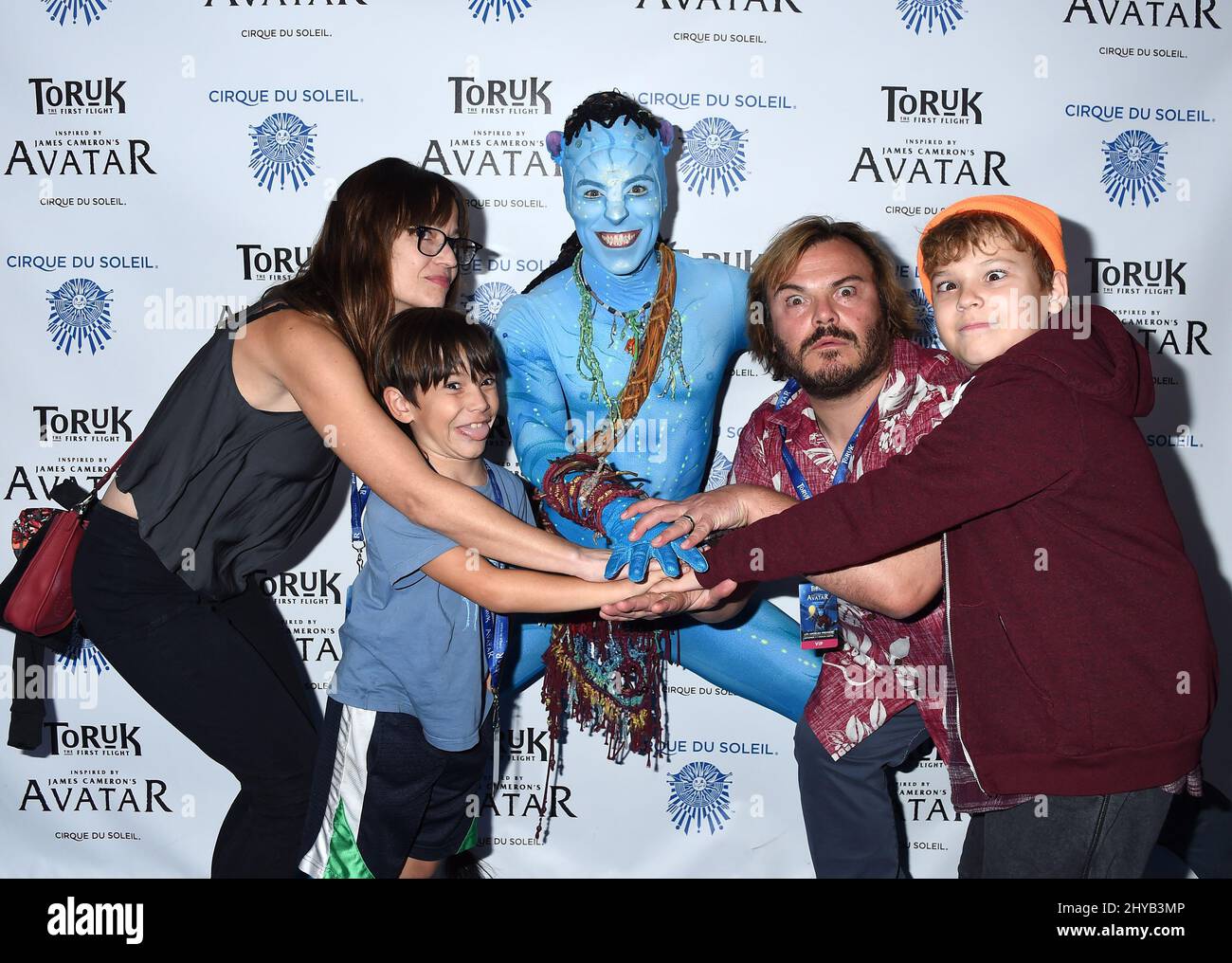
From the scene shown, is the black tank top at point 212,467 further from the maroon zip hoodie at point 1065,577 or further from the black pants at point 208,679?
the maroon zip hoodie at point 1065,577

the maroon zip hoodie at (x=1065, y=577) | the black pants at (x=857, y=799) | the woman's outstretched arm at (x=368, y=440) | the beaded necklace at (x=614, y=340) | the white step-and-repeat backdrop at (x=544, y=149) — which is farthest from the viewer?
the white step-and-repeat backdrop at (x=544, y=149)

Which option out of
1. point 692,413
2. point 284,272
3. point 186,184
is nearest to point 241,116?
point 186,184

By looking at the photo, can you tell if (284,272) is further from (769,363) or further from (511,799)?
(511,799)

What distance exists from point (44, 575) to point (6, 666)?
109 cm

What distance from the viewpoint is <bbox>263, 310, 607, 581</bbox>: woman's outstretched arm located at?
1768mm

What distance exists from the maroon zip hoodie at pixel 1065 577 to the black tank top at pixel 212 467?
1150mm

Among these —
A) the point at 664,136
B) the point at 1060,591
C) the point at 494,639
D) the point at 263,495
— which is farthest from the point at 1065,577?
the point at 263,495

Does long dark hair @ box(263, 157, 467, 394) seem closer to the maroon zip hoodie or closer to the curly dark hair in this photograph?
the curly dark hair

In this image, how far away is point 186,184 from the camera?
2686 mm

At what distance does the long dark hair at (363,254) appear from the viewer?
1.93 metres

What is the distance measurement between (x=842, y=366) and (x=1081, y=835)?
97 centimetres

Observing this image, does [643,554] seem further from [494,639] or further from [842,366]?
[842,366]

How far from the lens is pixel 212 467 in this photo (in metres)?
1.89

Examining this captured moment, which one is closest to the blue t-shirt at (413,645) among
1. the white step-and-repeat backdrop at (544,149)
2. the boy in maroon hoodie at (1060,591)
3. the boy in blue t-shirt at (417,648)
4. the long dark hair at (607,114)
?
the boy in blue t-shirt at (417,648)
